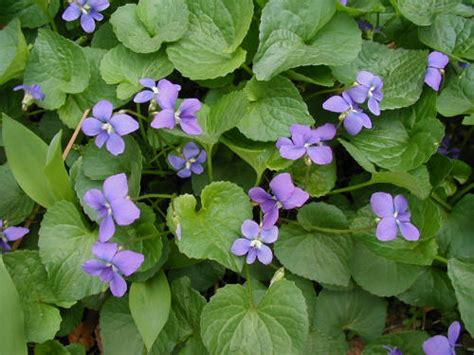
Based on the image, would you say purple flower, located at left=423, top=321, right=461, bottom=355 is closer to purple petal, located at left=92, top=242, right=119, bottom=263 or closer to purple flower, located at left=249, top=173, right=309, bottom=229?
purple flower, located at left=249, top=173, right=309, bottom=229

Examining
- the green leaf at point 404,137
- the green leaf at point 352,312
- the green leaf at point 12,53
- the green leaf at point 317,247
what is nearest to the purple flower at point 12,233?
the green leaf at point 12,53

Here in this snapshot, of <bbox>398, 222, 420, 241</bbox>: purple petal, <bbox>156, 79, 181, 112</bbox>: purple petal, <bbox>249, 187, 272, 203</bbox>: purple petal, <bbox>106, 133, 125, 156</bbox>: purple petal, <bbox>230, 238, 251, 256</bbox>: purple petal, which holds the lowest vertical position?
<bbox>230, 238, 251, 256</bbox>: purple petal

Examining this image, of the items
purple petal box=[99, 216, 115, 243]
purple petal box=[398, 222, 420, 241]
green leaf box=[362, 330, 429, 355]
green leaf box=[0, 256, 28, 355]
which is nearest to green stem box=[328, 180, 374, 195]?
purple petal box=[398, 222, 420, 241]

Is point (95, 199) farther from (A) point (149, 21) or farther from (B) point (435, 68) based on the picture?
(B) point (435, 68)

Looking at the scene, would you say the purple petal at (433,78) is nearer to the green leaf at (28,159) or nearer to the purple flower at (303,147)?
the purple flower at (303,147)

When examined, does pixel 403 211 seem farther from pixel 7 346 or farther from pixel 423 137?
pixel 7 346

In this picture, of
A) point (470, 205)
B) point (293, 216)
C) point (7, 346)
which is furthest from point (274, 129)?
point (7, 346)

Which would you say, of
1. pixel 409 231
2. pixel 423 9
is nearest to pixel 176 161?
pixel 409 231
